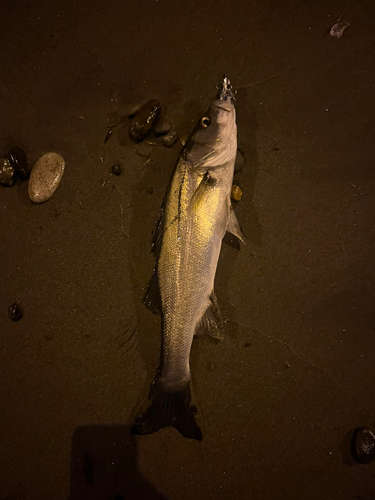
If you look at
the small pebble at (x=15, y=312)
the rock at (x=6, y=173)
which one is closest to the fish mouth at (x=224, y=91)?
the rock at (x=6, y=173)

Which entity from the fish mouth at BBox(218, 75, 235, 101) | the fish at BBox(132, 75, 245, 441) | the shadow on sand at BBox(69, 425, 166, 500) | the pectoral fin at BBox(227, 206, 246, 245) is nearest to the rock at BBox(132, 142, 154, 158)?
the fish at BBox(132, 75, 245, 441)

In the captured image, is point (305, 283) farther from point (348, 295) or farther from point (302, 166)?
point (302, 166)

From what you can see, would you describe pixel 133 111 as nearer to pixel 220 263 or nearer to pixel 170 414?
pixel 220 263

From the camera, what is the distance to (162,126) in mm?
2812

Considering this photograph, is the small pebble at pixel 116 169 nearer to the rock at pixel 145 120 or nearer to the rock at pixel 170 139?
the rock at pixel 145 120

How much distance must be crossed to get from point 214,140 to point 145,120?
768 millimetres

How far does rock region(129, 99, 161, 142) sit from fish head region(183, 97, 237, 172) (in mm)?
569

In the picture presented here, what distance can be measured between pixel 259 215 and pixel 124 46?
208cm

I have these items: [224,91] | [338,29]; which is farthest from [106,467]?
[338,29]

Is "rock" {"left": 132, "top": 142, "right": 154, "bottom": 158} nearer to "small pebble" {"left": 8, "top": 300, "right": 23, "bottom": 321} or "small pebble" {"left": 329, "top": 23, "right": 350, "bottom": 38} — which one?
"small pebble" {"left": 8, "top": 300, "right": 23, "bottom": 321}

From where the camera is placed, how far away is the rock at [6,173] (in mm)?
2861

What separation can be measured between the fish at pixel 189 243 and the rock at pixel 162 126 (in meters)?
0.44

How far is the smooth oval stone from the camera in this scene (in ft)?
9.35

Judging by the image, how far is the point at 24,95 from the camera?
9.71 feet
